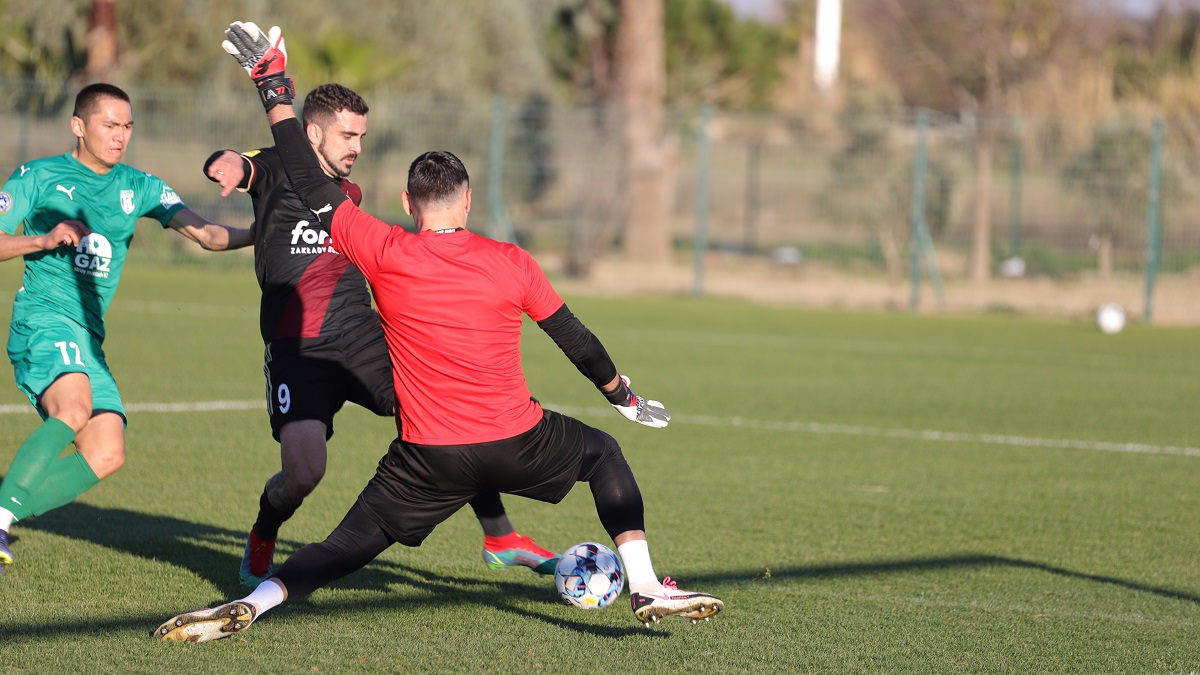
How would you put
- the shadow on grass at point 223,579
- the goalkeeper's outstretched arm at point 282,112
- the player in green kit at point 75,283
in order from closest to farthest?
the goalkeeper's outstretched arm at point 282,112
the shadow on grass at point 223,579
the player in green kit at point 75,283

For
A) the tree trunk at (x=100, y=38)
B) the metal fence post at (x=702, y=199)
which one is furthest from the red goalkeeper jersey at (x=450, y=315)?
the tree trunk at (x=100, y=38)

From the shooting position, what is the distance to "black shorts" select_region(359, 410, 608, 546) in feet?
15.8

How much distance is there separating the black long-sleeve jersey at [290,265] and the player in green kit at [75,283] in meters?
0.34

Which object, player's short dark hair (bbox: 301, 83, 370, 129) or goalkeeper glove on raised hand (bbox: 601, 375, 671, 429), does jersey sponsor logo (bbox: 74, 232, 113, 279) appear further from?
goalkeeper glove on raised hand (bbox: 601, 375, 671, 429)

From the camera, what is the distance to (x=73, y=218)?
20.0 ft

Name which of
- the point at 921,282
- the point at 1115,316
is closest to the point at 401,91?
the point at 921,282

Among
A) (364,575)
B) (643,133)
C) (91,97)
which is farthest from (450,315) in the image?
(643,133)

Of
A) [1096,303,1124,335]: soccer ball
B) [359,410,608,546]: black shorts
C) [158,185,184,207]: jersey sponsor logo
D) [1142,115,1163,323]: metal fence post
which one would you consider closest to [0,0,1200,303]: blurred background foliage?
[1142,115,1163,323]: metal fence post

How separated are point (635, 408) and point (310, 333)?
1649 millimetres

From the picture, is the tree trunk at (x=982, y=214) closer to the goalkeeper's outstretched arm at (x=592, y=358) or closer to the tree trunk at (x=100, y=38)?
the tree trunk at (x=100, y=38)

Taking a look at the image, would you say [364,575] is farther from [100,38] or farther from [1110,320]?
[100,38]

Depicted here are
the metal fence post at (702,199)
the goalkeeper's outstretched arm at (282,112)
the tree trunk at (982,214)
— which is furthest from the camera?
the metal fence post at (702,199)

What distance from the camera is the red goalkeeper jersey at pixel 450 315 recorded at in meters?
4.75

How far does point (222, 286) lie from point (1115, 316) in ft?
44.0
